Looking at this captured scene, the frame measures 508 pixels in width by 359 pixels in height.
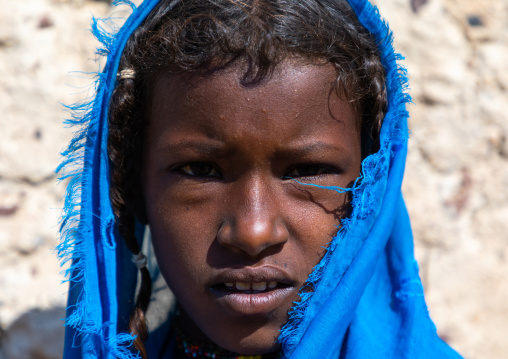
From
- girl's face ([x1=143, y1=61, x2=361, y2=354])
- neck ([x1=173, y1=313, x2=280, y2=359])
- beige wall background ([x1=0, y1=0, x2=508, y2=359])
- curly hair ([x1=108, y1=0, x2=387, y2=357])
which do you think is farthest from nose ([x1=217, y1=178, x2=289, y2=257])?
beige wall background ([x1=0, y1=0, x2=508, y2=359])

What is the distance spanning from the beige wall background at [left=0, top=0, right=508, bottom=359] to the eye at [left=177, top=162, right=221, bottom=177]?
96 centimetres

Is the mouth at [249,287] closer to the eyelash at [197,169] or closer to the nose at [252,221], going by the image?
the nose at [252,221]

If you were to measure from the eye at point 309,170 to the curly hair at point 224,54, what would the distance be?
190 mm

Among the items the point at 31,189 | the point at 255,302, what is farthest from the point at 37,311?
the point at 255,302

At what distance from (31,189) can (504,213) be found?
75.6 inches

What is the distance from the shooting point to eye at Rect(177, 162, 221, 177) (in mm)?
1251

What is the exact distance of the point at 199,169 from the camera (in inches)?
50.2

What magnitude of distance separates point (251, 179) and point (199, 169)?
0.16 metres

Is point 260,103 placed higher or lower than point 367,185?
higher

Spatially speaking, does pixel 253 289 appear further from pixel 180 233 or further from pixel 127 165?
pixel 127 165

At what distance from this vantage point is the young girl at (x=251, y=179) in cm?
118

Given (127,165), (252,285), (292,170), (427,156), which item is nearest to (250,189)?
(292,170)

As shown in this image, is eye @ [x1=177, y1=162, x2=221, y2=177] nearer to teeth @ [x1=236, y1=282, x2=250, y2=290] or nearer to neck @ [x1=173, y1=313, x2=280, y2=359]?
teeth @ [x1=236, y1=282, x2=250, y2=290]

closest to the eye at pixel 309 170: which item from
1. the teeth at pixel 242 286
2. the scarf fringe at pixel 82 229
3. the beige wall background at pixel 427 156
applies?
the teeth at pixel 242 286
